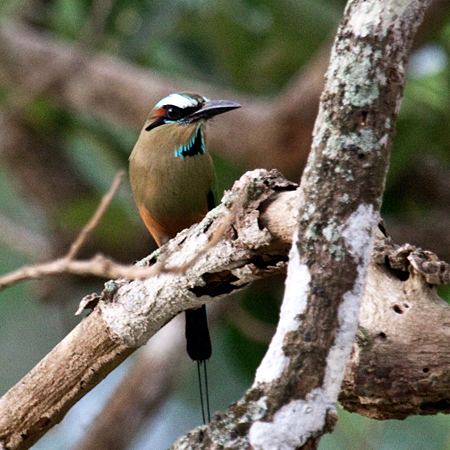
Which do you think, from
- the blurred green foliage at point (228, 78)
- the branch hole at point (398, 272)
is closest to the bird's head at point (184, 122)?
the blurred green foliage at point (228, 78)

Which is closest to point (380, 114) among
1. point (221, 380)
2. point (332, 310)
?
point (332, 310)

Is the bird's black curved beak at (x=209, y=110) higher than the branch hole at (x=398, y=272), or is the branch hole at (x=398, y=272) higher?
the bird's black curved beak at (x=209, y=110)

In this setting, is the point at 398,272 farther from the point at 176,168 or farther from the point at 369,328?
the point at 176,168

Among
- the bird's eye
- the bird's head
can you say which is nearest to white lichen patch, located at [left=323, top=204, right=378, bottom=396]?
the bird's head

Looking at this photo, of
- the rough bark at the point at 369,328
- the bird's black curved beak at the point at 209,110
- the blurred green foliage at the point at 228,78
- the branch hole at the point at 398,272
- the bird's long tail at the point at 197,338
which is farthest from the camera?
the blurred green foliage at the point at 228,78

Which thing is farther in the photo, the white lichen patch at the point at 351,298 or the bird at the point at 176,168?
the bird at the point at 176,168

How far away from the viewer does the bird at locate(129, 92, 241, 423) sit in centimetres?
313

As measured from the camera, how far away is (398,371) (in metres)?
1.82

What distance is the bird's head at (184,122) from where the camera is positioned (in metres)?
3.20

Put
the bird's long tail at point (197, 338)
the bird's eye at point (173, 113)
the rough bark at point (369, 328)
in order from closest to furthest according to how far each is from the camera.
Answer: the rough bark at point (369, 328) → the bird's long tail at point (197, 338) → the bird's eye at point (173, 113)

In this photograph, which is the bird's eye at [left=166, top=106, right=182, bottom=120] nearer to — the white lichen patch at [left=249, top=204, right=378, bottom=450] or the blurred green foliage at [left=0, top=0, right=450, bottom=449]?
the blurred green foliage at [left=0, top=0, right=450, bottom=449]

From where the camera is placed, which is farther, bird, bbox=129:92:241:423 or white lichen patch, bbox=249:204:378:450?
bird, bbox=129:92:241:423

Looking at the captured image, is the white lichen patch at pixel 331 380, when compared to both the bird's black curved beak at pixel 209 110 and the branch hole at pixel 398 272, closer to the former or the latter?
the branch hole at pixel 398 272

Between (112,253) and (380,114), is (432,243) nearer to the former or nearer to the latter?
(112,253)
